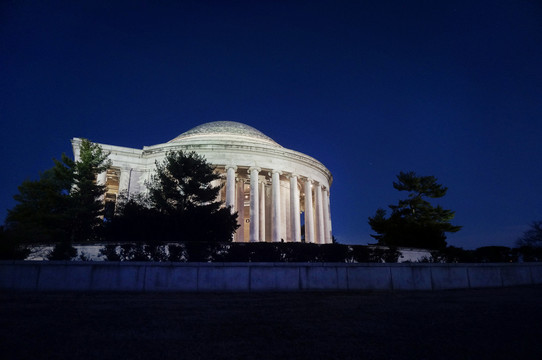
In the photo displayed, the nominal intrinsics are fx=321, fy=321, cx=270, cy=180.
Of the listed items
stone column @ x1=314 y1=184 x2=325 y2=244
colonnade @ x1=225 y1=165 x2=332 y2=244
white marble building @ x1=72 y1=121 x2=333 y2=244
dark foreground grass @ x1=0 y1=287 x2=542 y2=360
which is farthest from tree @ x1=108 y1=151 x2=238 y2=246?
stone column @ x1=314 y1=184 x2=325 y2=244

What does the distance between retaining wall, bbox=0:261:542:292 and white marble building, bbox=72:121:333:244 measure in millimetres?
21933

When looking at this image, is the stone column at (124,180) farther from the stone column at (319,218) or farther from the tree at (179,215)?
the stone column at (319,218)

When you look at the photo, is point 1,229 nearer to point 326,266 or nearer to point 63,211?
point 63,211

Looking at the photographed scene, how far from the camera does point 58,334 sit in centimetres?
691

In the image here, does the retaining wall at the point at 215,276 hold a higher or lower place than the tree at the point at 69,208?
lower

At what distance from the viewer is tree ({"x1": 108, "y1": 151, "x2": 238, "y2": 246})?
24109 millimetres

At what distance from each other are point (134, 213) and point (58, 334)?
62.1 ft

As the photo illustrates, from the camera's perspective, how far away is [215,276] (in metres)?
15.9

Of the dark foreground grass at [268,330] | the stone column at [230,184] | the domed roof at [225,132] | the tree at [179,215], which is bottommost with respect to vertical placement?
the dark foreground grass at [268,330]

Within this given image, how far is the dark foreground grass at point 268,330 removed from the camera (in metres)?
5.77

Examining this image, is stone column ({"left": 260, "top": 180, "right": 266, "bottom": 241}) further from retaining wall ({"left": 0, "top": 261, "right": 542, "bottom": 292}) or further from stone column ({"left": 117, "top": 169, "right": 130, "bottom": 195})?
retaining wall ({"left": 0, "top": 261, "right": 542, "bottom": 292})

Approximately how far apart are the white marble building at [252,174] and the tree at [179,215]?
415 inches

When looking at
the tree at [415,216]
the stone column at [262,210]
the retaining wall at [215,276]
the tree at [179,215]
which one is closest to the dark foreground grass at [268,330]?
the retaining wall at [215,276]

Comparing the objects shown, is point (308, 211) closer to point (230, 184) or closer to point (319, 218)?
point (319, 218)
